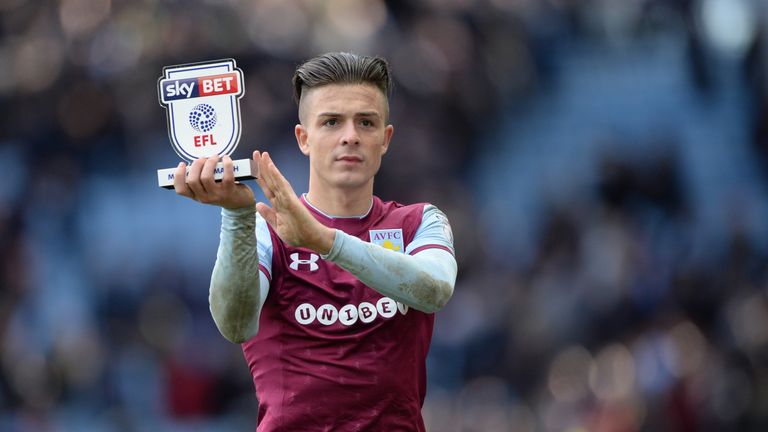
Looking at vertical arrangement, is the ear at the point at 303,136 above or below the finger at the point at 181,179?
above

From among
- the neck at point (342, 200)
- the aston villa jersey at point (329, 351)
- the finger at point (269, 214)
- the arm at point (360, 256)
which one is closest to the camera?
the arm at point (360, 256)

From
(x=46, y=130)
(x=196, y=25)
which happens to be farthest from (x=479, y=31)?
(x=46, y=130)

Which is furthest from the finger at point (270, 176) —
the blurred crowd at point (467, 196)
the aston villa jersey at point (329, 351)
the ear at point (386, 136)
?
Answer: the blurred crowd at point (467, 196)

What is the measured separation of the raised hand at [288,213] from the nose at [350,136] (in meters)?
0.50

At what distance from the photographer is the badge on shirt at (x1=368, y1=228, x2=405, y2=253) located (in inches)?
164

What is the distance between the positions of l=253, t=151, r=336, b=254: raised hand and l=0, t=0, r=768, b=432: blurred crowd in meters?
5.57

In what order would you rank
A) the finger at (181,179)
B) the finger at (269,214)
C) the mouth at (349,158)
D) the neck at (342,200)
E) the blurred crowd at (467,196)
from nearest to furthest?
the finger at (181,179) → the finger at (269,214) → the mouth at (349,158) → the neck at (342,200) → the blurred crowd at (467,196)

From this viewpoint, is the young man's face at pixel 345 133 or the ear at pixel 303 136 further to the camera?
the ear at pixel 303 136

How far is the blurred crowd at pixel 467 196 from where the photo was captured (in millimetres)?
9227

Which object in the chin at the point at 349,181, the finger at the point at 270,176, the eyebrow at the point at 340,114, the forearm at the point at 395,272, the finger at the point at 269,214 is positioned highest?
the eyebrow at the point at 340,114

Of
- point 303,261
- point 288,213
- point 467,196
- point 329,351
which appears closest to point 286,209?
point 288,213

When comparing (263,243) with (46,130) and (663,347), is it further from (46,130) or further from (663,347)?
(46,130)

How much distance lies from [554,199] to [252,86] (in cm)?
272

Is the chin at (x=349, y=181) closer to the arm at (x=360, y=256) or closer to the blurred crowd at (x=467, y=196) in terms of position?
the arm at (x=360, y=256)
